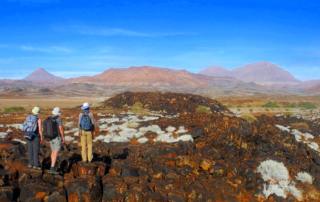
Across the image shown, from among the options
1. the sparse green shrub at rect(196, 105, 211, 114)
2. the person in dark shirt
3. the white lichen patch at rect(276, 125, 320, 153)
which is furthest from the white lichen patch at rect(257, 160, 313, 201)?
the sparse green shrub at rect(196, 105, 211, 114)

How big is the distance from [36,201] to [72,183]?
46.5 inches

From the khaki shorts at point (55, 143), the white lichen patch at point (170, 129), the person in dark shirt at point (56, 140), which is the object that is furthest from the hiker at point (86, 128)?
the white lichen patch at point (170, 129)

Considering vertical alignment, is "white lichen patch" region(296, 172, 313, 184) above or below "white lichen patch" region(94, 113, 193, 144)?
below

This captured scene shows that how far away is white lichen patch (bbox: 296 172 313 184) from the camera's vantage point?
1506 cm

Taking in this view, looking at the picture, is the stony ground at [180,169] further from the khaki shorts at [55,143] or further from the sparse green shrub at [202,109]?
the sparse green shrub at [202,109]

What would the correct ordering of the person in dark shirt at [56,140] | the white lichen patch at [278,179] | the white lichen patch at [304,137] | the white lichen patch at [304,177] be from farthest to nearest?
the white lichen patch at [304,137] < the white lichen patch at [304,177] < the white lichen patch at [278,179] < the person in dark shirt at [56,140]

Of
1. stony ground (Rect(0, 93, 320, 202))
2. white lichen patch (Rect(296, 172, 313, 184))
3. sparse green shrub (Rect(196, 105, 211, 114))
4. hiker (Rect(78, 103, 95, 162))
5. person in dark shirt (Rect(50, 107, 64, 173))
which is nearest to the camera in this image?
stony ground (Rect(0, 93, 320, 202))

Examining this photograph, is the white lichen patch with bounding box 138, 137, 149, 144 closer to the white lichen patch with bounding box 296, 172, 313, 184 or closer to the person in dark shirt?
the white lichen patch with bounding box 296, 172, 313, 184

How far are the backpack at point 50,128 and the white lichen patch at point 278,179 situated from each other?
7.59 metres

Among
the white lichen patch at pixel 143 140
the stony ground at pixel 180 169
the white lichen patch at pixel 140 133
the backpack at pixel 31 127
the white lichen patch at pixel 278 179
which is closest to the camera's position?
the stony ground at pixel 180 169

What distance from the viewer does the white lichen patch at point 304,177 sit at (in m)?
15.1

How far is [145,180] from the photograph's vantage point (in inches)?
490

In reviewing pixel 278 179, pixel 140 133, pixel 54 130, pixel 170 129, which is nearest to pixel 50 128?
pixel 54 130

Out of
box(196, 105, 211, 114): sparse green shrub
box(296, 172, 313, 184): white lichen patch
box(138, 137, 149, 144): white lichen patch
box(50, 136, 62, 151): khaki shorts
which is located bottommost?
box(296, 172, 313, 184): white lichen patch
